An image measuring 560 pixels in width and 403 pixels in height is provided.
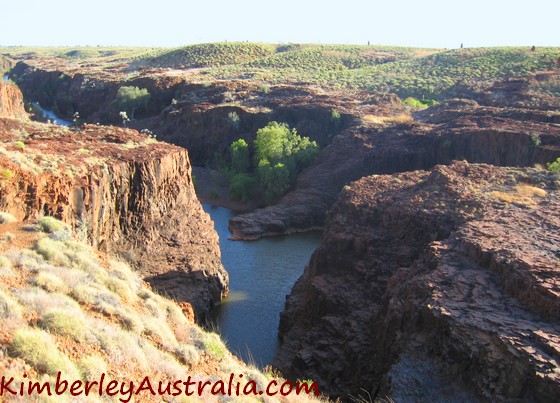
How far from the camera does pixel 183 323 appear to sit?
17047mm

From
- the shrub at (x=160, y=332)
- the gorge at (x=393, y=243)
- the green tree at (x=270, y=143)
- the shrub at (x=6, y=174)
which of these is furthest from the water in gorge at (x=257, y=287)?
the shrub at (x=6, y=174)

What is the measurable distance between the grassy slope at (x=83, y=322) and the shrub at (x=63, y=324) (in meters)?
0.02

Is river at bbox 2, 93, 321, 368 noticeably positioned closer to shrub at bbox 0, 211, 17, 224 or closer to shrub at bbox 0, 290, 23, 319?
shrub at bbox 0, 211, 17, 224

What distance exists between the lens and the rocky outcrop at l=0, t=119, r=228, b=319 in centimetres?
2376

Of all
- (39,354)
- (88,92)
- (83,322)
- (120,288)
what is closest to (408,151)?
(120,288)

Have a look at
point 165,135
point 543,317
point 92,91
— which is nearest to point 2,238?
point 543,317

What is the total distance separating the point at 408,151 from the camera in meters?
54.0

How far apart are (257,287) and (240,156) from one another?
2976cm

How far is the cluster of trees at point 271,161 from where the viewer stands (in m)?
58.4

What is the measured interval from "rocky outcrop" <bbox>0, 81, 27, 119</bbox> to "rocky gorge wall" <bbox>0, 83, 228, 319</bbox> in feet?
67.5

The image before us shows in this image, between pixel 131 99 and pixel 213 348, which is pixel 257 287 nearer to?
pixel 213 348

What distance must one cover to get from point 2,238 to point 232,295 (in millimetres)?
19804

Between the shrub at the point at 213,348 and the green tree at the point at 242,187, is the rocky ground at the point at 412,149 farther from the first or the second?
the shrub at the point at 213,348

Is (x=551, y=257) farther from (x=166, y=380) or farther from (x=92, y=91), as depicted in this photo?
(x=92, y=91)
